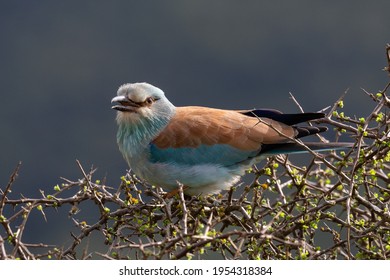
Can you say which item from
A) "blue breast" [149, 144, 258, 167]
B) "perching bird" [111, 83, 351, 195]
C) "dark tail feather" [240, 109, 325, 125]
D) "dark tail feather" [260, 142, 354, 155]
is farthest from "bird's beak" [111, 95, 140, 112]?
"dark tail feather" [260, 142, 354, 155]

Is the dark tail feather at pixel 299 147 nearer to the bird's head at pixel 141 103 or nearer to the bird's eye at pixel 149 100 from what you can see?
the bird's head at pixel 141 103

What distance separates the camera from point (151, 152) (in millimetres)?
5129

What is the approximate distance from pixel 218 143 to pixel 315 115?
2.27 ft

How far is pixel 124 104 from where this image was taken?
17.0 feet

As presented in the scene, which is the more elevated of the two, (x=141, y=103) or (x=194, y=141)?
(x=141, y=103)

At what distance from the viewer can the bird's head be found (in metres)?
5.16

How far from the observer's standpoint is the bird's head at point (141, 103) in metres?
5.16

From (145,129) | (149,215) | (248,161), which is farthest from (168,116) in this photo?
(149,215)

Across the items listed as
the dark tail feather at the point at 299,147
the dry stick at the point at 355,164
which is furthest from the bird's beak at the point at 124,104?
the dry stick at the point at 355,164

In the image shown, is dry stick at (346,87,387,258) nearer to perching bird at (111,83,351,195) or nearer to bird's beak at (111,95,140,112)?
perching bird at (111,83,351,195)

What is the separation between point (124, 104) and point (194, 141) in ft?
1.81

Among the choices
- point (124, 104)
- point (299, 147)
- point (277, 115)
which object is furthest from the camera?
point (277, 115)

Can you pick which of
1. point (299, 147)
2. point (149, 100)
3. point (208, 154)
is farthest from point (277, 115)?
point (149, 100)

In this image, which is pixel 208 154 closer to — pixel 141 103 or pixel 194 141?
pixel 194 141
